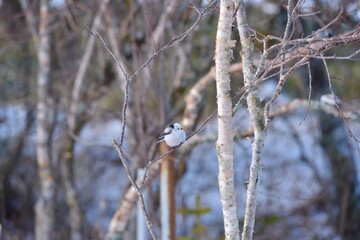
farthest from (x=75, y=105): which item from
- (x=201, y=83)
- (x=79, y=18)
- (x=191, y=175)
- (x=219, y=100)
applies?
(x=219, y=100)

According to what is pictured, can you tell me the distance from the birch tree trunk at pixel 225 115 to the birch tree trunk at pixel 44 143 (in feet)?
14.0

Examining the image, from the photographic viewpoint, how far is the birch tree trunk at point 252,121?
2273 millimetres

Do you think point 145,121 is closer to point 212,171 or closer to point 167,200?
point 167,200

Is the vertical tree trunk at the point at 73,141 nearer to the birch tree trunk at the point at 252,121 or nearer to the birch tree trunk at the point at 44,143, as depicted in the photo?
the birch tree trunk at the point at 44,143

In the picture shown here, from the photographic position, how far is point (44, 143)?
21.1 ft

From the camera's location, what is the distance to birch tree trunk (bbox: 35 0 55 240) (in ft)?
20.9

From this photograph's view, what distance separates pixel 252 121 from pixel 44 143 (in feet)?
14.3

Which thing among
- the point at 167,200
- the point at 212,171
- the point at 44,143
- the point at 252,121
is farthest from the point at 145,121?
the point at 212,171

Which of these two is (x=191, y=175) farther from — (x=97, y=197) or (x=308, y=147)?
(x=308, y=147)

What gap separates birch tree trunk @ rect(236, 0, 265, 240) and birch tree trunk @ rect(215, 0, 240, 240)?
0.05 metres

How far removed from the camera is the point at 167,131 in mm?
2672

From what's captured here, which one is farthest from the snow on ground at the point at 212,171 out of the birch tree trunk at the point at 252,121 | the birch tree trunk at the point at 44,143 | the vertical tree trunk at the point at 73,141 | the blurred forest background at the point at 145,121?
the birch tree trunk at the point at 252,121

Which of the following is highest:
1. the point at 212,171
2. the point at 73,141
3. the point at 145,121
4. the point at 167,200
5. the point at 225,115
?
the point at 212,171

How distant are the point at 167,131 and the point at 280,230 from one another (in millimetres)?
4923
